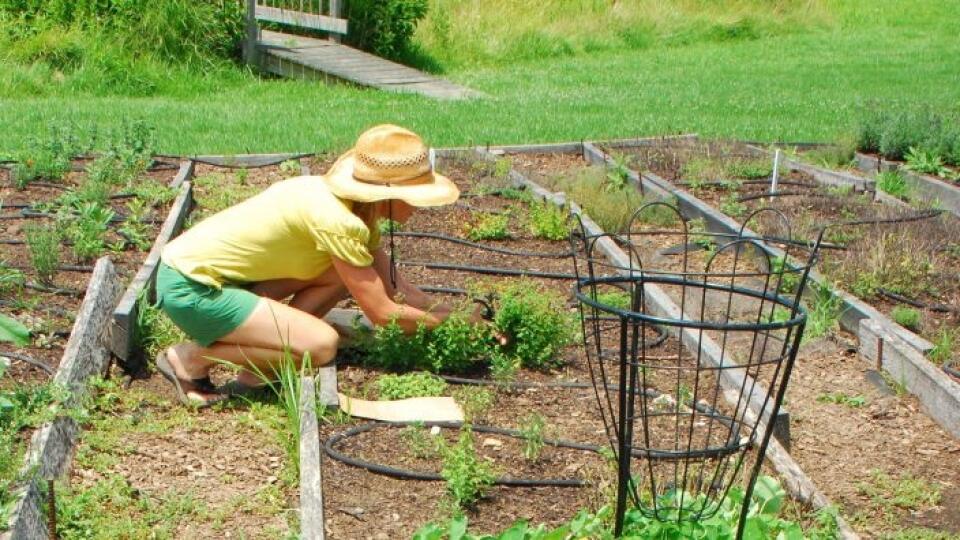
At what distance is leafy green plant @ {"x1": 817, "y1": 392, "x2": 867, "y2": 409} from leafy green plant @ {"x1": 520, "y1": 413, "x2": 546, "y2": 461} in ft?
4.92

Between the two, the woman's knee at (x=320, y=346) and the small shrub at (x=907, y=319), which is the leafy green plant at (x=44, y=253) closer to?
the woman's knee at (x=320, y=346)

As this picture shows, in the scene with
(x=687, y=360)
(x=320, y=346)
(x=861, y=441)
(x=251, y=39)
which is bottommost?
(x=861, y=441)

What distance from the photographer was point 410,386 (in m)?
5.25

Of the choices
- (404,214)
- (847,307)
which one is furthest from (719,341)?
(404,214)

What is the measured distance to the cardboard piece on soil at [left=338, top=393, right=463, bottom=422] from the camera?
4941mm

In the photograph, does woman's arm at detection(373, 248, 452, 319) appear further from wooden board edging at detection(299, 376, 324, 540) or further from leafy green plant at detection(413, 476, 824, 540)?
leafy green plant at detection(413, 476, 824, 540)

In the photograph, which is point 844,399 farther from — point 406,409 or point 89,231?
point 89,231

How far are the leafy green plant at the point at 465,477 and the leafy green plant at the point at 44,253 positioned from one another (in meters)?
2.83

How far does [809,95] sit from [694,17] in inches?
293

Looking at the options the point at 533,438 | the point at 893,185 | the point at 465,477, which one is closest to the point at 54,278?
the point at 533,438

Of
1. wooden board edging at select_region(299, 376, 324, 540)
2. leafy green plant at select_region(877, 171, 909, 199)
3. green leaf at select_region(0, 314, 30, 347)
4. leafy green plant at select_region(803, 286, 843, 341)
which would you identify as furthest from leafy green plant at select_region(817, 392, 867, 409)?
leafy green plant at select_region(877, 171, 909, 199)

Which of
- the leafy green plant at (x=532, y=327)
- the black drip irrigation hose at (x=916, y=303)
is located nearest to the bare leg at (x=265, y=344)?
the leafy green plant at (x=532, y=327)

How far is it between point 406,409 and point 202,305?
0.87 m

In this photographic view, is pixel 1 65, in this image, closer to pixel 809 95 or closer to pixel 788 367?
pixel 809 95
